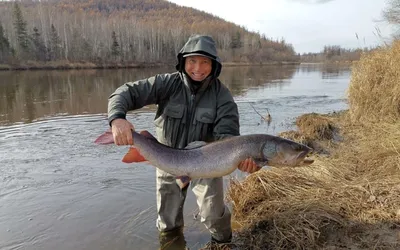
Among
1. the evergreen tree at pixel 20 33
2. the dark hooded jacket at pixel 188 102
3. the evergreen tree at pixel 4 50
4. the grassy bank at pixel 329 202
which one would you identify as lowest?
the grassy bank at pixel 329 202

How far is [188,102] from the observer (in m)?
3.34

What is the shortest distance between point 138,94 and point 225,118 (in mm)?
Answer: 929

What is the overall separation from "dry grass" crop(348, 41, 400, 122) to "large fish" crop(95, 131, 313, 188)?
6.50 metres

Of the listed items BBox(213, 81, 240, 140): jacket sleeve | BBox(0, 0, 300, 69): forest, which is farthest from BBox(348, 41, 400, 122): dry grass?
BBox(0, 0, 300, 69): forest

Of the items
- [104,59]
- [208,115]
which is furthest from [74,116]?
[104,59]

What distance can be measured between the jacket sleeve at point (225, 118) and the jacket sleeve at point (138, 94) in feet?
1.92

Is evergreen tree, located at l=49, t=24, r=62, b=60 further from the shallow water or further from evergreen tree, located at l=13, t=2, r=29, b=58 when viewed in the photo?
the shallow water

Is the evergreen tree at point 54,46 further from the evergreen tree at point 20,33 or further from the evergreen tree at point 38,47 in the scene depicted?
the evergreen tree at point 20,33

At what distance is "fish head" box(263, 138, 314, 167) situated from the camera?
274 centimetres

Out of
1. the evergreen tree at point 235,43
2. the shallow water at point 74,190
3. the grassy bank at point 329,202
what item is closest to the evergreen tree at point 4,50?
the shallow water at point 74,190

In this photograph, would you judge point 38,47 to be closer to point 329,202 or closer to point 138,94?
point 138,94

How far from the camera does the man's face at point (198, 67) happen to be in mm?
3218

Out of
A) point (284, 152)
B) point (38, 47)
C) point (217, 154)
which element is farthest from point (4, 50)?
point (284, 152)

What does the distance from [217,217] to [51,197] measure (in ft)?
11.2
